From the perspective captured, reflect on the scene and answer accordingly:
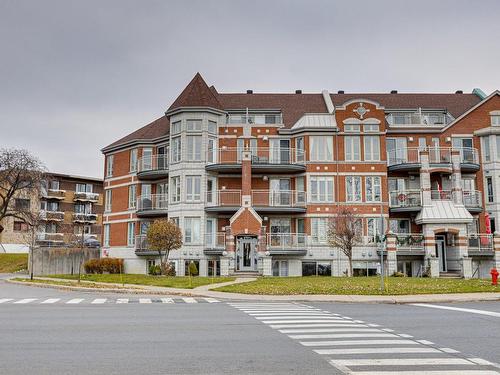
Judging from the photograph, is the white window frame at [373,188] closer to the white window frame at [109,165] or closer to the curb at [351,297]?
the curb at [351,297]

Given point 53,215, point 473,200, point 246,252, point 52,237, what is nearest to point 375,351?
point 246,252

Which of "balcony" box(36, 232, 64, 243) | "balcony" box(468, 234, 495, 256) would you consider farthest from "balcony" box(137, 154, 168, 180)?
"balcony" box(36, 232, 64, 243)

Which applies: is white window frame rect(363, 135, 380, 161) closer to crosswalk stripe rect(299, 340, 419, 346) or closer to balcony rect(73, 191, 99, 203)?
crosswalk stripe rect(299, 340, 419, 346)

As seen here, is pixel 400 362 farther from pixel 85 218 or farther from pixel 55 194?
pixel 55 194

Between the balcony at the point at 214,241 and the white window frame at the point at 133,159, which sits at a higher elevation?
the white window frame at the point at 133,159

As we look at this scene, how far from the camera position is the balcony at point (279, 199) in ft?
131

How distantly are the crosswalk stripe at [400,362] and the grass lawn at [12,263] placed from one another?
48338 mm

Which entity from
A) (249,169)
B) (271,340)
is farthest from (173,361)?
(249,169)

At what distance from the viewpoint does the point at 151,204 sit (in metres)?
43.5

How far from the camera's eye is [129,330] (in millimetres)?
11844

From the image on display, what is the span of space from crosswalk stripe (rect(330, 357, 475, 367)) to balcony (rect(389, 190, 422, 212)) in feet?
105

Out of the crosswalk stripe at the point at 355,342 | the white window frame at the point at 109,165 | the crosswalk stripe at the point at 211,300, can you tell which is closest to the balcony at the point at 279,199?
the white window frame at the point at 109,165

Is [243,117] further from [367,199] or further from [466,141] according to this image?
[466,141]

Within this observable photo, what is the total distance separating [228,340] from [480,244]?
32725 mm
